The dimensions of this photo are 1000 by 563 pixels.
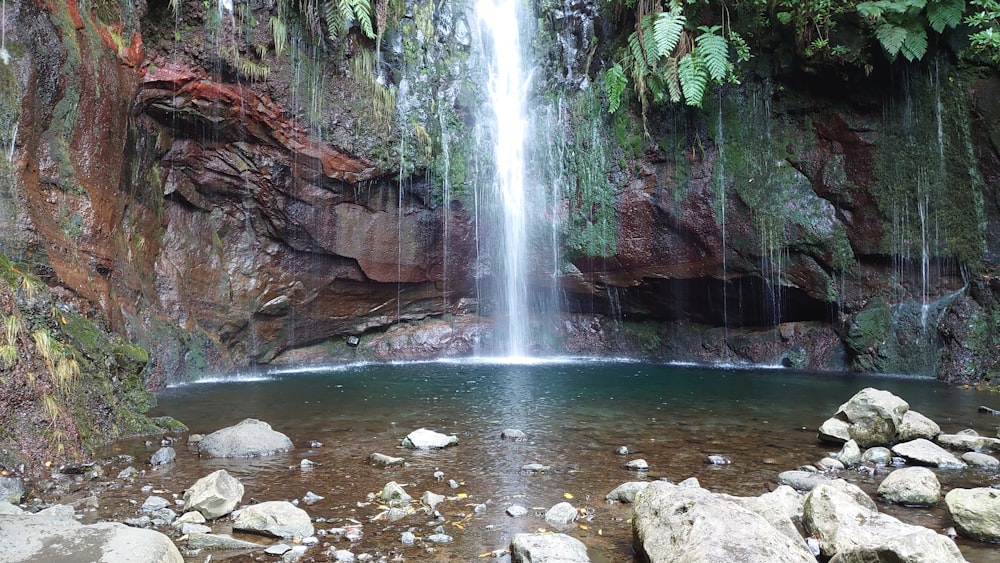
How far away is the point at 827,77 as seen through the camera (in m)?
14.0

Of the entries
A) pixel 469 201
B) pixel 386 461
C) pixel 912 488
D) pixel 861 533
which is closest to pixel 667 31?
pixel 469 201

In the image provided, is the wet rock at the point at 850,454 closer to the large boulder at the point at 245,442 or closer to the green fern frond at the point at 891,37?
the large boulder at the point at 245,442

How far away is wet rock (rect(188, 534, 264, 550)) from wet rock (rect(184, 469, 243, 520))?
49cm

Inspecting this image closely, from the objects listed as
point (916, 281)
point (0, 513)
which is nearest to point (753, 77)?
point (916, 281)

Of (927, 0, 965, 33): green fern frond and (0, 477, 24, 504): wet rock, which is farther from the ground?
(927, 0, 965, 33): green fern frond

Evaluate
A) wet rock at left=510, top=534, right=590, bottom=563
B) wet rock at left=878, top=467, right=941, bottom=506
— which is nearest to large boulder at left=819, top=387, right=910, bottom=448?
wet rock at left=878, top=467, right=941, bottom=506

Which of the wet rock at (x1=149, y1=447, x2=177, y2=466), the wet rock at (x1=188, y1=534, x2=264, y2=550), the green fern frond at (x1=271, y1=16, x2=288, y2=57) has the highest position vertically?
the green fern frond at (x1=271, y1=16, x2=288, y2=57)

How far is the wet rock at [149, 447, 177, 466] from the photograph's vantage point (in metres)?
6.08

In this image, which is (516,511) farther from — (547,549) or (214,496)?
(214,496)

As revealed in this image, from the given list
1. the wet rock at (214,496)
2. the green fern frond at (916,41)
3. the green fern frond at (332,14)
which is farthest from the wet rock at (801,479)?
the green fern frond at (332,14)

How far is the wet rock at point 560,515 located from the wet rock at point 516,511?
0.17m

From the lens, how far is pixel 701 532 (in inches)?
137

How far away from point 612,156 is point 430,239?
187 inches

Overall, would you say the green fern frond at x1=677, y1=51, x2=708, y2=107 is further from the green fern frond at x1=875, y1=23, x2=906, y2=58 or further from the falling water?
the falling water
